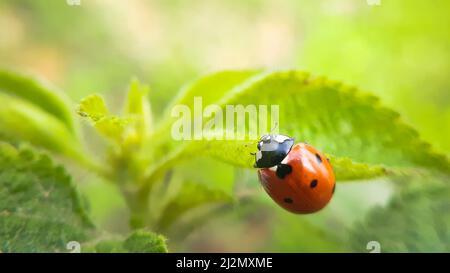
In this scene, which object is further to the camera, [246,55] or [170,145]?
[246,55]

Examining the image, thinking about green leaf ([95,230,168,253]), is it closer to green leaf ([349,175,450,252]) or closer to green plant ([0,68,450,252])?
green plant ([0,68,450,252])

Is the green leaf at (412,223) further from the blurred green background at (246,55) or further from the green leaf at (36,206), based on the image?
the green leaf at (36,206)

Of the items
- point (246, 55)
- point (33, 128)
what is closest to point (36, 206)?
point (33, 128)

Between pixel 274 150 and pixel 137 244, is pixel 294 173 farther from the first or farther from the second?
pixel 137 244

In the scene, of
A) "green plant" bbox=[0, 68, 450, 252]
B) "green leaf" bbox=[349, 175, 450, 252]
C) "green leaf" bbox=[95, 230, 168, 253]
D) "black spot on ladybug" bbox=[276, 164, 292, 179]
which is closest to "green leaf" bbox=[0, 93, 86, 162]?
"green plant" bbox=[0, 68, 450, 252]
